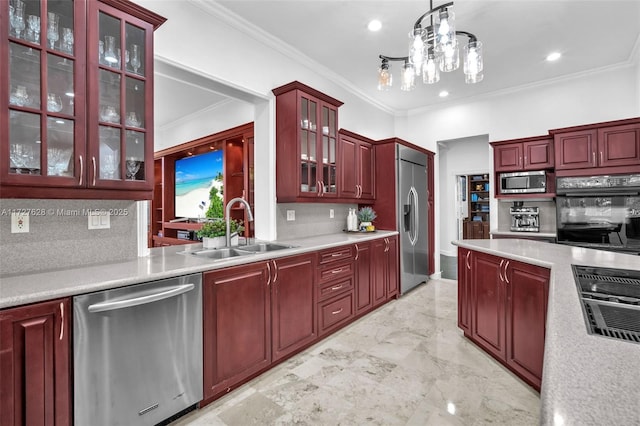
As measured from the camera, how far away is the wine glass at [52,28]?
1.59 meters

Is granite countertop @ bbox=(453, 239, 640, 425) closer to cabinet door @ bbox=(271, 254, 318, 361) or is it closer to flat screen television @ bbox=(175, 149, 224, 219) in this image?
cabinet door @ bbox=(271, 254, 318, 361)

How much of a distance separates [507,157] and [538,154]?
0.38 metres

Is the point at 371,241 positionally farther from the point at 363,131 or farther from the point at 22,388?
the point at 22,388

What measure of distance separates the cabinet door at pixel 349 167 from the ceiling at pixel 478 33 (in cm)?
97

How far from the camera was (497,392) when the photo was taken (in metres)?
2.10

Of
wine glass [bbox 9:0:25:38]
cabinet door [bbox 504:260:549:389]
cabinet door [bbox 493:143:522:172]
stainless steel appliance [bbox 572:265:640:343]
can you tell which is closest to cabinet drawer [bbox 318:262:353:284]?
cabinet door [bbox 504:260:549:389]

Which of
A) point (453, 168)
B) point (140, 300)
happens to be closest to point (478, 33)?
point (140, 300)

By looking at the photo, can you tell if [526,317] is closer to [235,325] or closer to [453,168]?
[235,325]

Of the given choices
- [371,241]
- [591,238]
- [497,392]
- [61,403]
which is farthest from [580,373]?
[591,238]

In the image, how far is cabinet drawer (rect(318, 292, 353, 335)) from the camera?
2.93m

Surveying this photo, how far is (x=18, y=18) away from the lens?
152 centimetres

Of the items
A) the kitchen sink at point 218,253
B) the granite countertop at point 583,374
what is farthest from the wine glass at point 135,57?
the granite countertop at point 583,374

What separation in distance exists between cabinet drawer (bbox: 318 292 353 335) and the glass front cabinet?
6.15 ft

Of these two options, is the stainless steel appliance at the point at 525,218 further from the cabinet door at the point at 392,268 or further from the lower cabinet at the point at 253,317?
the lower cabinet at the point at 253,317
